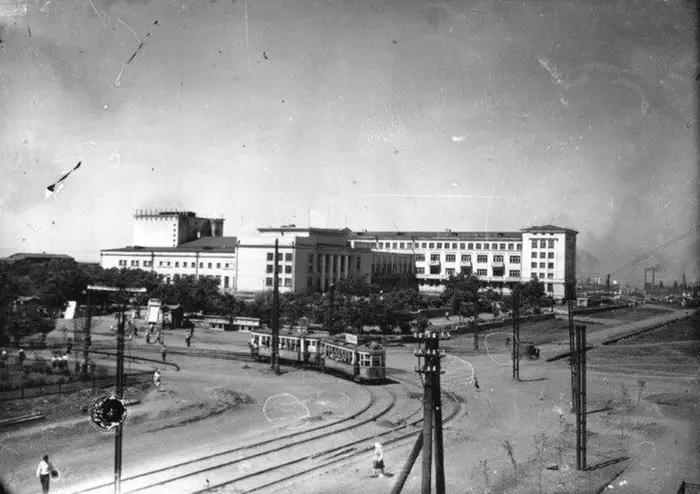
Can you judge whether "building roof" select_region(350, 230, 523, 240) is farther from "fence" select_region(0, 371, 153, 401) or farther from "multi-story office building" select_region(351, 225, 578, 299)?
"fence" select_region(0, 371, 153, 401)

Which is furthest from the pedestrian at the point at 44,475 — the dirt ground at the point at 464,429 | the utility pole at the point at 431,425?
the utility pole at the point at 431,425

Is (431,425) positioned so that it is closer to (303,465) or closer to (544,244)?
(303,465)

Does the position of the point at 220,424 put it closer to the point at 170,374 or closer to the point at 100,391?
the point at 100,391

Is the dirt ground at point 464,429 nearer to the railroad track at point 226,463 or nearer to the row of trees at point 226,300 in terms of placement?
the railroad track at point 226,463

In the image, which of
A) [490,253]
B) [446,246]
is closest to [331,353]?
[490,253]

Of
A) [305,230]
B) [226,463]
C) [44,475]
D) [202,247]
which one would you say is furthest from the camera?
[202,247]

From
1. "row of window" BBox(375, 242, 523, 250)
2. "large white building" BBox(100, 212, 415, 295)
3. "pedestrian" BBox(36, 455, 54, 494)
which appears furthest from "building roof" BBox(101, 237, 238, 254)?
"pedestrian" BBox(36, 455, 54, 494)

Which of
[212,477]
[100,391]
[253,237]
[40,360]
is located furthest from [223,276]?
[212,477]
